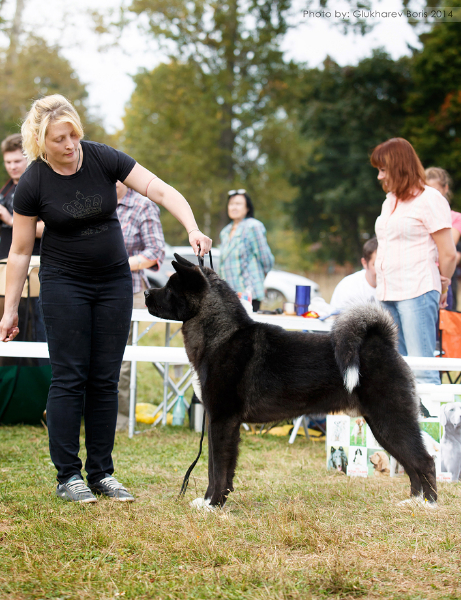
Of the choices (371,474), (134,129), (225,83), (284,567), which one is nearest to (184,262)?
(284,567)

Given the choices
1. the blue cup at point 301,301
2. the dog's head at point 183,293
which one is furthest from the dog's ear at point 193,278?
the blue cup at point 301,301

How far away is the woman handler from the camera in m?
2.86

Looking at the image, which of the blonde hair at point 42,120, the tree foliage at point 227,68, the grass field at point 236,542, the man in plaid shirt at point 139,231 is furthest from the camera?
the tree foliage at point 227,68

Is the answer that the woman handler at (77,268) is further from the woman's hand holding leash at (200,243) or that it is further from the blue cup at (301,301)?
the blue cup at (301,301)

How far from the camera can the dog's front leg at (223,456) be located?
9.59 feet

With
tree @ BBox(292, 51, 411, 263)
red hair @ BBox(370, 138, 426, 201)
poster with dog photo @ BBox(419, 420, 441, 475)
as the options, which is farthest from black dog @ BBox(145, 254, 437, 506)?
tree @ BBox(292, 51, 411, 263)

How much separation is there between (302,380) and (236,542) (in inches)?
34.9

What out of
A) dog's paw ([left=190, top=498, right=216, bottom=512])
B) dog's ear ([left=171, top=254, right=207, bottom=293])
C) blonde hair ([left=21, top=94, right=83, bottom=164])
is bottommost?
dog's paw ([left=190, top=498, right=216, bottom=512])

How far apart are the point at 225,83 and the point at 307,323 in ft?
63.0

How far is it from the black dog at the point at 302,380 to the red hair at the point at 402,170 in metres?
1.22

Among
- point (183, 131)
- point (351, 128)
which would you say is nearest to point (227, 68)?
point (183, 131)

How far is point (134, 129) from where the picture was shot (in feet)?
92.1

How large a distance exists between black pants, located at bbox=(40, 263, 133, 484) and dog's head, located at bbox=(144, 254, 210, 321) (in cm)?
19

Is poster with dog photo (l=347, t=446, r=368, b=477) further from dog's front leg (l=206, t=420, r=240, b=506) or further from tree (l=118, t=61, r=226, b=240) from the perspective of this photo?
tree (l=118, t=61, r=226, b=240)
